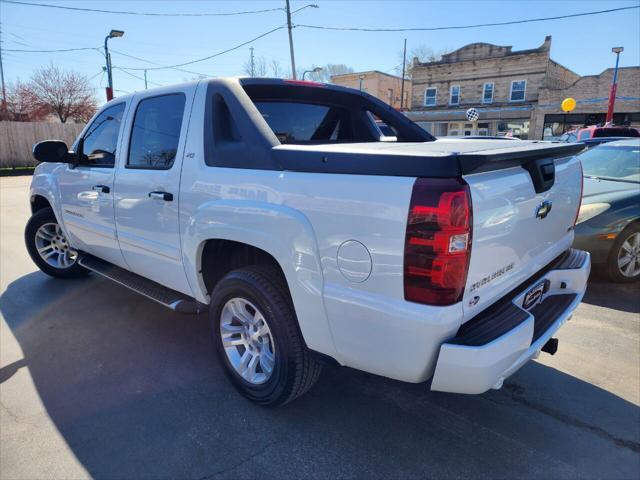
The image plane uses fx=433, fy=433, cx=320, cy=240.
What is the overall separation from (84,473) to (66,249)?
364cm

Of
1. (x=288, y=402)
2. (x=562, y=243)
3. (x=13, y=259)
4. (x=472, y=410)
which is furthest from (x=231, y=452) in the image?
(x=13, y=259)

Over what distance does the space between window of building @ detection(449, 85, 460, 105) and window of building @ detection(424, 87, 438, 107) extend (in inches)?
48.8

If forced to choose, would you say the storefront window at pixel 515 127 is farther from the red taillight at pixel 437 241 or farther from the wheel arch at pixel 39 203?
the red taillight at pixel 437 241

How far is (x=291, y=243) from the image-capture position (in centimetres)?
219

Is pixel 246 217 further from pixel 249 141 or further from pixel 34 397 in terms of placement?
pixel 34 397

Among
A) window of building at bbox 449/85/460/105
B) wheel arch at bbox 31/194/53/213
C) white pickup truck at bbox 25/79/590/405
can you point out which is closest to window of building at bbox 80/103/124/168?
white pickup truck at bbox 25/79/590/405

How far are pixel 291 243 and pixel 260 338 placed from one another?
83 cm

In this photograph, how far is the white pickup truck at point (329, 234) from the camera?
1.84m

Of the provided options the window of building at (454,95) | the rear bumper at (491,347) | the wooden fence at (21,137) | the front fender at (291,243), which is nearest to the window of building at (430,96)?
the window of building at (454,95)

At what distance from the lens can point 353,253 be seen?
1.96 m

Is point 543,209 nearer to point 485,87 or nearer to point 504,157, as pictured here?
point 504,157

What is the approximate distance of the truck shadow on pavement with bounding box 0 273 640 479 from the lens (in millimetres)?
2260

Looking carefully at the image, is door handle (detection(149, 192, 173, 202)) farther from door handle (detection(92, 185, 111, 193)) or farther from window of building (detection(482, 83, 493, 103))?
window of building (detection(482, 83, 493, 103))

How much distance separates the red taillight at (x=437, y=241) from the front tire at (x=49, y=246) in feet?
15.1
